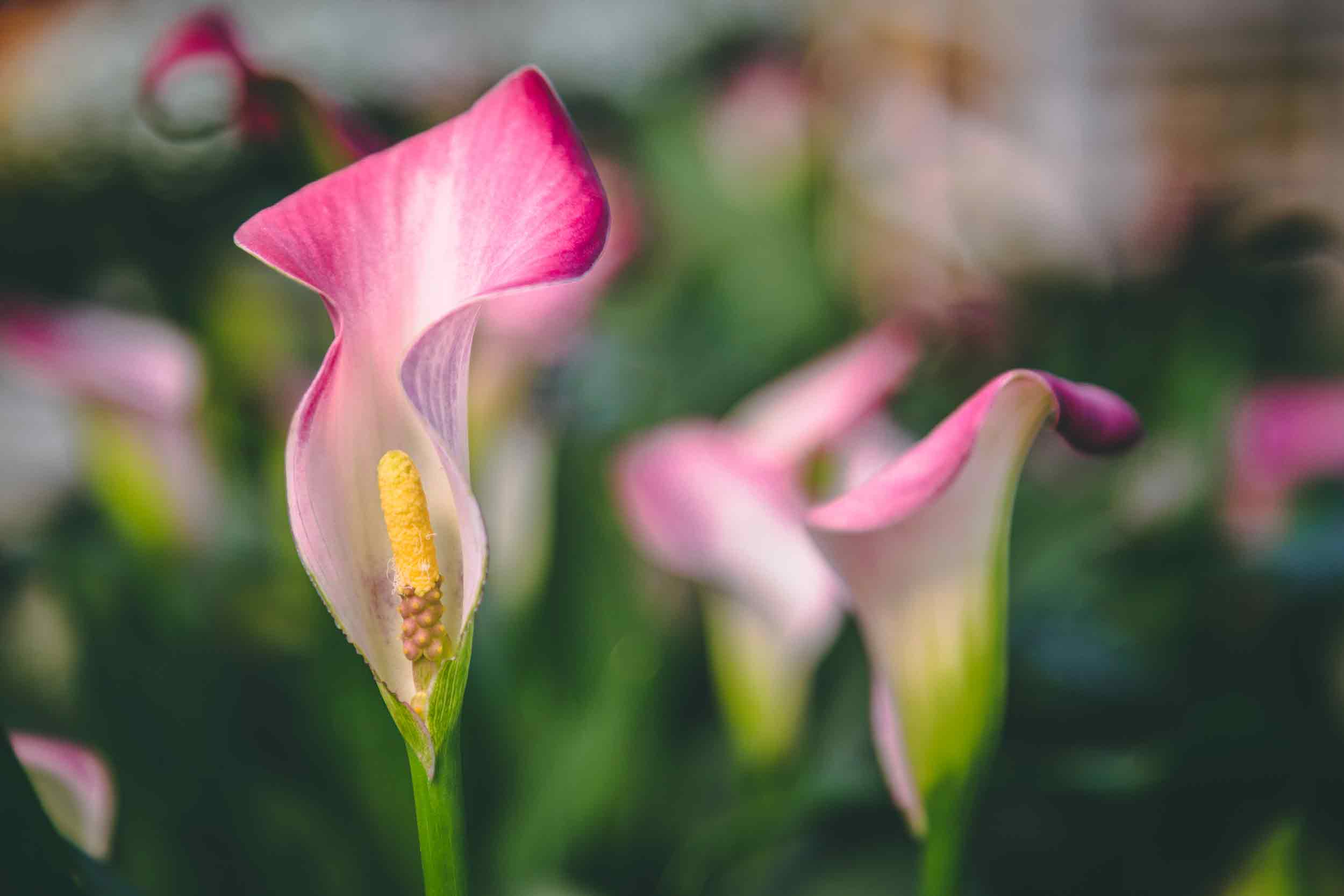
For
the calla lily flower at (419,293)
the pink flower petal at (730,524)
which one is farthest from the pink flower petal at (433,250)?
the pink flower petal at (730,524)

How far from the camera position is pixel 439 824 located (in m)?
0.12

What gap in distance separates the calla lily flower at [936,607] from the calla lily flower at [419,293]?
0.18 ft

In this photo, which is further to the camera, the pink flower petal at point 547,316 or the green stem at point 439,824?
the pink flower petal at point 547,316

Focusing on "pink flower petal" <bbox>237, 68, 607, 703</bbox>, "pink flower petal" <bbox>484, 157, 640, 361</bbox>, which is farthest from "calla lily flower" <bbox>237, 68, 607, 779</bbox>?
"pink flower petal" <bbox>484, 157, 640, 361</bbox>

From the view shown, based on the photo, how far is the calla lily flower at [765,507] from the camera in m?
0.21

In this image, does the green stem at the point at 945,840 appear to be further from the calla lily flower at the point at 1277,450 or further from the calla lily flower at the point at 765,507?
the calla lily flower at the point at 1277,450

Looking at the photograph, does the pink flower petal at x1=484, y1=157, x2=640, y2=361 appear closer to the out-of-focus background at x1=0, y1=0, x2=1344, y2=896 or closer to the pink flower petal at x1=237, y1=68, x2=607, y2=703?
the out-of-focus background at x1=0, y1=0, x2=1344, y2=896

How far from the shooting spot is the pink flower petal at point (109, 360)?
0.25 metres

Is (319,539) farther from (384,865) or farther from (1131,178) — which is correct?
(1131,178)

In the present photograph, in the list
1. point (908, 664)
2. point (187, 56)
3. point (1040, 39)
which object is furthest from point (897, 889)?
point (1040, 39)

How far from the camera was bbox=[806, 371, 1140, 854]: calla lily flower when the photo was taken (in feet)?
0.48

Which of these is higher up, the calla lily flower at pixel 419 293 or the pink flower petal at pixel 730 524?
the calla lily flower at pixel 419 293

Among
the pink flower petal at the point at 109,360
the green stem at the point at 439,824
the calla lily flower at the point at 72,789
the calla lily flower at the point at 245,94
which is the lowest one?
the calla lily flower at the point at 72,789

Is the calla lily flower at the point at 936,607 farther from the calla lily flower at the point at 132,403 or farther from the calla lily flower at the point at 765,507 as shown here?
the calla lily flower at the point at 132,403
